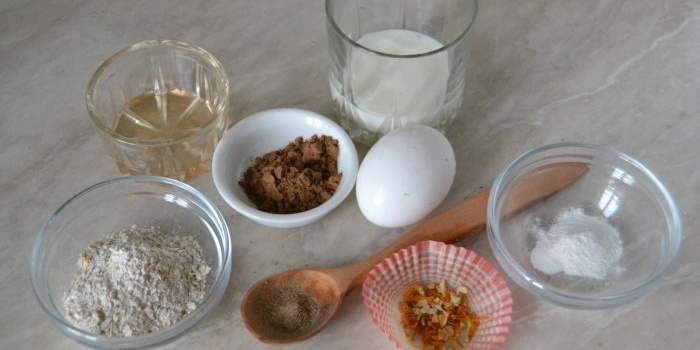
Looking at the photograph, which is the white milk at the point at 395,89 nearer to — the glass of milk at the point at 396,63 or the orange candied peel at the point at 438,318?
the glass of milk at the point at 396,63

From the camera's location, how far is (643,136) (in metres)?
1.37

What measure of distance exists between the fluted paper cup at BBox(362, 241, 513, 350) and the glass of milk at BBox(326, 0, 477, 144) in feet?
0.78

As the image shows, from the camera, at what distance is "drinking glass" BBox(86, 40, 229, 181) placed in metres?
1.24

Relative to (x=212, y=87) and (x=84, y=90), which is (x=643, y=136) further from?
(x=84, y=90)

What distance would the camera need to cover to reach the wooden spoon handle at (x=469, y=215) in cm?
117

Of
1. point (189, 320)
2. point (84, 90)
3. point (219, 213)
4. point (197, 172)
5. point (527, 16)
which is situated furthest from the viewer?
point (527, 16)

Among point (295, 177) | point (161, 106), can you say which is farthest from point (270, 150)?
point (161, 106)

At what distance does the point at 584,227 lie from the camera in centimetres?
123

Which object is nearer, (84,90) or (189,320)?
(189,320)

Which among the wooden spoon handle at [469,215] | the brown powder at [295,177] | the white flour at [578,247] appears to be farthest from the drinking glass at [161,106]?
the white flour at [578,247]

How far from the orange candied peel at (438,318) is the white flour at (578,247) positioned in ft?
0.48

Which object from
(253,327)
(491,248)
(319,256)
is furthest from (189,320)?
(491,248)

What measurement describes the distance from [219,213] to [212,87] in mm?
269

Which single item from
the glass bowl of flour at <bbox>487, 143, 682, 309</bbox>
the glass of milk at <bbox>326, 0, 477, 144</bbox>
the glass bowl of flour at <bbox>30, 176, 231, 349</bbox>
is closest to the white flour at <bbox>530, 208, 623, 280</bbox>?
the glass bowl of flour at <bbox>487, 143, 682, 309</bbox>
